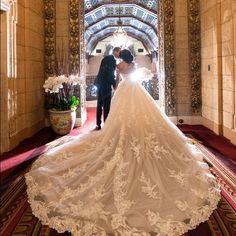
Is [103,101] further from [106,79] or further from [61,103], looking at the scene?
[61,103]

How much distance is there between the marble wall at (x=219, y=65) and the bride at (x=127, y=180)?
92.6 inches

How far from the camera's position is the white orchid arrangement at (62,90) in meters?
6.55

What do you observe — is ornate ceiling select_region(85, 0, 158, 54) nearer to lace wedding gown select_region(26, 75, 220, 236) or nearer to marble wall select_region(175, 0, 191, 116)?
marble wall select_region(175, 0, 191, 116)

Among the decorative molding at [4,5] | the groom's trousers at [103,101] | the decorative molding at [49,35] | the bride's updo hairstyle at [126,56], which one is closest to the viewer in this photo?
the bride's updo hairstyle at [126,56]

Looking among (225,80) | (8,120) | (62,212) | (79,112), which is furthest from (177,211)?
(79,112)

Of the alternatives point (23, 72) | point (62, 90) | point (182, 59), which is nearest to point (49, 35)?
point (62, 90)

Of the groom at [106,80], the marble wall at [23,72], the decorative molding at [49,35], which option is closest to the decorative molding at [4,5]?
the marble wall at [23,72]

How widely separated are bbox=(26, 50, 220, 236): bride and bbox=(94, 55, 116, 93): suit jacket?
7.51 feet

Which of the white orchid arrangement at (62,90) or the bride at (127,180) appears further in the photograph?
the white orchid arrangement at (62,90)

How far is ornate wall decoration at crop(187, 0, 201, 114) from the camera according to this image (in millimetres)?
7633

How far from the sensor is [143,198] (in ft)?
9.34

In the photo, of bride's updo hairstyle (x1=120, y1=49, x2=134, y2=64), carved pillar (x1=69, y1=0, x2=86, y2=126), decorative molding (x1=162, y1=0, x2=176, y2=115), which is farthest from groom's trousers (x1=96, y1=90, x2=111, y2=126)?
bride's updo hairstyle (x1=120, y1=49, x2=134, y2=64)

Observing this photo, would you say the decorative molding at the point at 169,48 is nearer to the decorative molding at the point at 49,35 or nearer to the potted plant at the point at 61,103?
the potted plant at the point at 61,103

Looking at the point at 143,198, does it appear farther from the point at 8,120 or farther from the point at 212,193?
the point at 8,120
